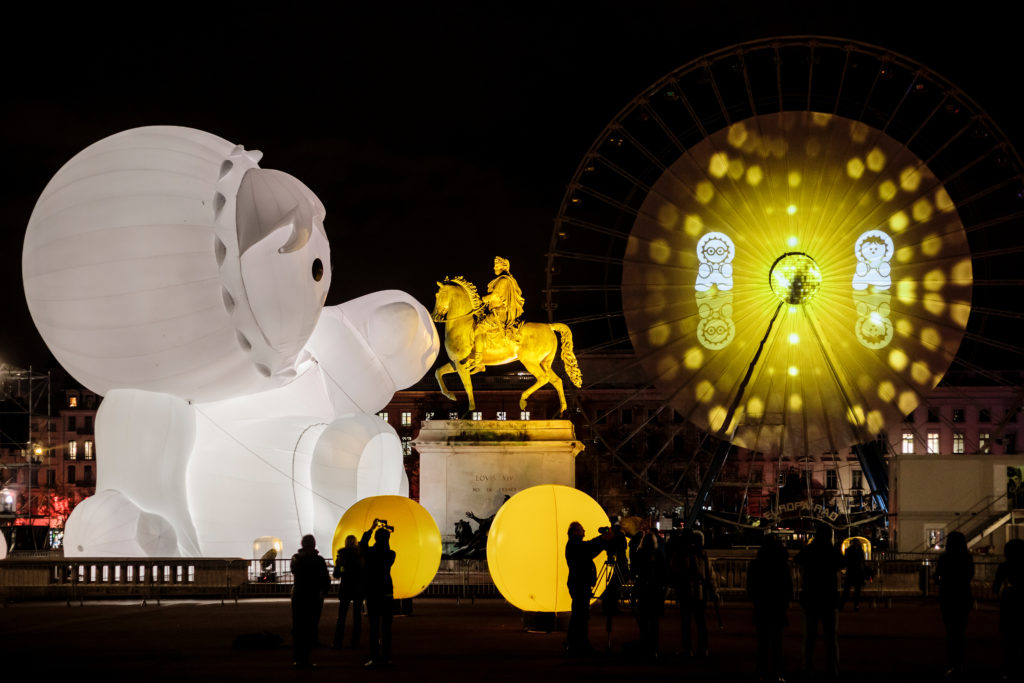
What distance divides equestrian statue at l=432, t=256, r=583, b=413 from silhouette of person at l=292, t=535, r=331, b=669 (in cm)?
1810

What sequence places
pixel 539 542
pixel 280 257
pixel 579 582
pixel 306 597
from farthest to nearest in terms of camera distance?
pixel 280 257 < pixel 539 542 < pixel 579 582 < pixel 306 597

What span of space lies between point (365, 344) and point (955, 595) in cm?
2066

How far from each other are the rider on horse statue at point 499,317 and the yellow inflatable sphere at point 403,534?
1326cm

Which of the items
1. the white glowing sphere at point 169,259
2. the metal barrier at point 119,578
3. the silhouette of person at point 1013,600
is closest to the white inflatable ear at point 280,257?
the white glowing sphere at point 169,259

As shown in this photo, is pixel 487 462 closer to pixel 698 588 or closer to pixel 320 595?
pixel 698 588

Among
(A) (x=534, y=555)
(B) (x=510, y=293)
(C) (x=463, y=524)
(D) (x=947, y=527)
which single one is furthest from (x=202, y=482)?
(D) (x=947, y=527)

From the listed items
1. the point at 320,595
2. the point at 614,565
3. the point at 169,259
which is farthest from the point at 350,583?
the point at 169,259

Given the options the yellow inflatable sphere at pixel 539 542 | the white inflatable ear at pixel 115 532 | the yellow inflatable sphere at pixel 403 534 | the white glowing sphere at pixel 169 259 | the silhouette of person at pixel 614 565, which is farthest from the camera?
the white inflatable ear at pixel 115 532

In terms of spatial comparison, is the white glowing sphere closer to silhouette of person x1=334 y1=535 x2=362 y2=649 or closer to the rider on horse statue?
the rider on horse statue

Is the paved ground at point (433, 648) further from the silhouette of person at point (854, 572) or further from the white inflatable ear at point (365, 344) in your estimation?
the white inflatable ear at point (365, 344)

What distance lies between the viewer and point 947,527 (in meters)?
36.1

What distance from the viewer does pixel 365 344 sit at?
33.3 meters

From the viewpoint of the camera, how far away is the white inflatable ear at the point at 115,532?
1072 inches

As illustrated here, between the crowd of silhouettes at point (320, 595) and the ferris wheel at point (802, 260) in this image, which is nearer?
the crowd of silhouettes at point (320, 595)
